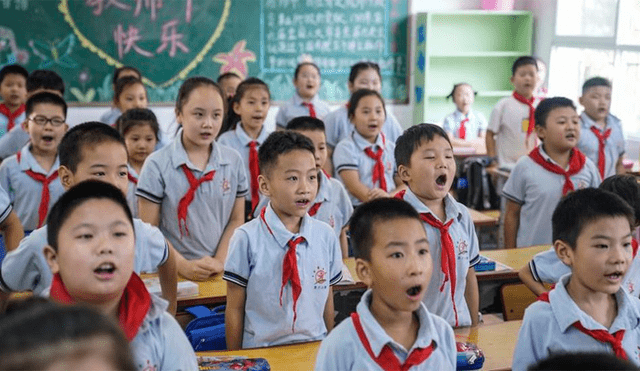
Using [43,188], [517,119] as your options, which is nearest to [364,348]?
[43,188]

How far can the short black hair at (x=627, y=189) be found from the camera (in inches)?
112

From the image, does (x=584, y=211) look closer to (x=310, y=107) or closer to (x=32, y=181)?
(x=32, y=181)

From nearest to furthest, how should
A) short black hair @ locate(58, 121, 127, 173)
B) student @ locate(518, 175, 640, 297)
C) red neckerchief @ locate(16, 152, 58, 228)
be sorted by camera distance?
short black hair @ locate(58, 121, 127, 173)
student @ locate(518, 175, 640, 297)
red neckerchief @ locate(16, 152, 58, 228)

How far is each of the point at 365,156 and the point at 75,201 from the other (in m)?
2.70

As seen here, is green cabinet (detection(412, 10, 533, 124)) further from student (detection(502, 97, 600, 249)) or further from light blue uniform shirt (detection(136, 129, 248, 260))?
light blue uniform shirt (detection(136, 129, 248, 260))

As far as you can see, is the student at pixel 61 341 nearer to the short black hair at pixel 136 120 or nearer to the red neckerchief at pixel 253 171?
the short black hair at pixel 136 120

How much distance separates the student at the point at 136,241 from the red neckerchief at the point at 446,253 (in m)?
0.78

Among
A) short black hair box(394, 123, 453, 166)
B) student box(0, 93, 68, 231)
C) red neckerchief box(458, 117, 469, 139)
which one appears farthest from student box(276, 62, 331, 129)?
short black hair box(394, 123, 453, 166)

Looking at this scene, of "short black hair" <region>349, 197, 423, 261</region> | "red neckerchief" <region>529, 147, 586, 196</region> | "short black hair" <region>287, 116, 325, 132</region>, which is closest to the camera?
"short black hair" <region>349, 197, 423, 261</region>

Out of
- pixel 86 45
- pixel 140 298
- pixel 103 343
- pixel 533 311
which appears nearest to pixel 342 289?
pixel 533 311

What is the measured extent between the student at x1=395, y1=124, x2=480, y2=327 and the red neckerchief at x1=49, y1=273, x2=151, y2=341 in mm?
1134

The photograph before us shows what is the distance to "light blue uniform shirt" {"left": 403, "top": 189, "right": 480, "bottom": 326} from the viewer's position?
8.41 ft

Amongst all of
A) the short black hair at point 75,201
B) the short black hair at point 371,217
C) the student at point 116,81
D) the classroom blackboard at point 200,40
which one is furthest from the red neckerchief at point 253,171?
the classroom blackboard at point 200,40

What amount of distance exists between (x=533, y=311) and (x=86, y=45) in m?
5.50
